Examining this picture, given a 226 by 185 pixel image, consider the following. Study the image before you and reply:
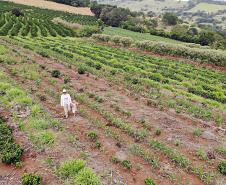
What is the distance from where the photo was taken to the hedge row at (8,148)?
17.8 ft

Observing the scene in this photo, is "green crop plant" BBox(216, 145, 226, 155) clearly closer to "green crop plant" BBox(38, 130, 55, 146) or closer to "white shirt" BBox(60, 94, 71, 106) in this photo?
"green crop plant" BBox(38, 130, 55, 146)

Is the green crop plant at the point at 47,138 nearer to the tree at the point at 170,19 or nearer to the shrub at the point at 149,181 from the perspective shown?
the shrub at the point at 149,181

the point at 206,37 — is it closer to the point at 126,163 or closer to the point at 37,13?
the point at 126,163

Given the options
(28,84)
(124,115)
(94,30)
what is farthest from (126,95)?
(94,30)

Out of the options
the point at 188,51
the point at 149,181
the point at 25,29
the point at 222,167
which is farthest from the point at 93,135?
the point at 25,29

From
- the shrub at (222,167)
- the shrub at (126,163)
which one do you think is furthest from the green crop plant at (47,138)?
the shrub at (222,167)

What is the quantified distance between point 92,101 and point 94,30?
45436mm

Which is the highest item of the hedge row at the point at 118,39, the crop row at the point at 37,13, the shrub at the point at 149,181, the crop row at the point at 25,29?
the crop row at the point at 37,13

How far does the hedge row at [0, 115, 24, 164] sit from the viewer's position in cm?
543

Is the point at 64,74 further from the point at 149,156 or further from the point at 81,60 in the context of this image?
the point at 149,156

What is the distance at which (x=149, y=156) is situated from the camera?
19.8 feet

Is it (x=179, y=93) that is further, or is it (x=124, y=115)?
(x=179, y=93)

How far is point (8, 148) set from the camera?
5.78 m

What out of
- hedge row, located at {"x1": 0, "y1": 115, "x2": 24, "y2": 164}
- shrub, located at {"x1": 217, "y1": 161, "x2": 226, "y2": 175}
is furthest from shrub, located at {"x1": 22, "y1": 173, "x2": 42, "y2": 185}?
shrub, located at {"x1": 217, "y1": 161, "x2": 226, "y2": 175}
